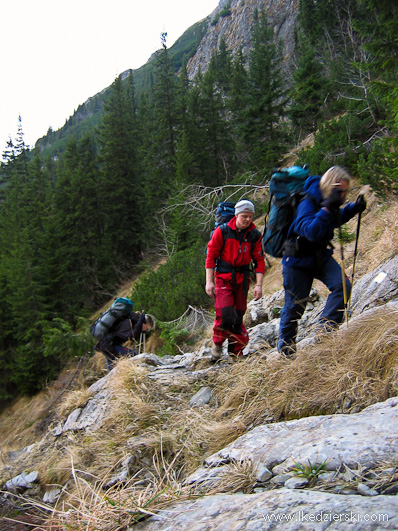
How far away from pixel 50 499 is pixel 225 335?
241 cm

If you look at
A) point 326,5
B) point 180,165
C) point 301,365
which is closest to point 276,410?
point 301,365

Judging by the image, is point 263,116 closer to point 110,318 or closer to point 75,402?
point 110,318

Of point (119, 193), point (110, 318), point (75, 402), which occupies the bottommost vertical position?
point (75, 402)

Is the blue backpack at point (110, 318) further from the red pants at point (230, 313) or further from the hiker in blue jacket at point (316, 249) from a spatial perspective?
the hiker in blue jacket at point (316, 249)

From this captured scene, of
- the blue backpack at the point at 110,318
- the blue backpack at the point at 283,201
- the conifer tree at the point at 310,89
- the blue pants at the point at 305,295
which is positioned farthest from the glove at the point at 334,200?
the conifer tree at the point at 310,89

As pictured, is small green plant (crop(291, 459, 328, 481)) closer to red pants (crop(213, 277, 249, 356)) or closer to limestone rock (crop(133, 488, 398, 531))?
limestone rock (crop(133, 488, 398, 531))

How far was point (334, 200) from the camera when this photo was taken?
2.89 metres

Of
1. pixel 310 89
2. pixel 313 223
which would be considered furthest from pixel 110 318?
pixel 310 89

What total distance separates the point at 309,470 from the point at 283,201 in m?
2.22

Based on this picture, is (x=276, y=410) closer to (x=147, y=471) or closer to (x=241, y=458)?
(x=241, y=458)

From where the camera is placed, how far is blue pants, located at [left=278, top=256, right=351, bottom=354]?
10.8ft

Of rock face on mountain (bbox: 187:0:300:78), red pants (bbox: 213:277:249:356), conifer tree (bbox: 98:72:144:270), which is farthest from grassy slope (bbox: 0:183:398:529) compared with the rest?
rock face on mountain (bbox: 187:0:300:78)

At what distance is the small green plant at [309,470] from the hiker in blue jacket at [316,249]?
1.54 m

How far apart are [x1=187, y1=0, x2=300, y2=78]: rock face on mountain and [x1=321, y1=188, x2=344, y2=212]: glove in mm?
63174
